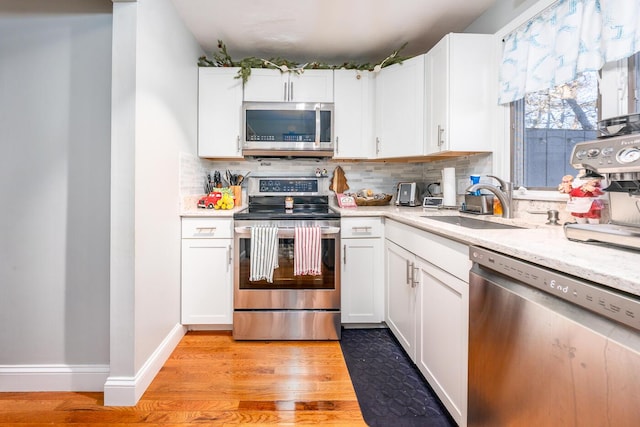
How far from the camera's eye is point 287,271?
2.23 m

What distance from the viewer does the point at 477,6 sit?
2111 millimetres

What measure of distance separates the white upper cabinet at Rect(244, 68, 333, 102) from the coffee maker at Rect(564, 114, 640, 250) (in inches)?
78.8

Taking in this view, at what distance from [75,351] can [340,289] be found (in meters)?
1.59

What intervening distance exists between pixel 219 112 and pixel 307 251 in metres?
1.41

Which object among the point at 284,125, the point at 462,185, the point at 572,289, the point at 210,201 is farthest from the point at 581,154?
the point at 210,201

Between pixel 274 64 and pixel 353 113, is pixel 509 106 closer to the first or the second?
pixel 353 113

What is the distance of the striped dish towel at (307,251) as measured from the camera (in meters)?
2.17

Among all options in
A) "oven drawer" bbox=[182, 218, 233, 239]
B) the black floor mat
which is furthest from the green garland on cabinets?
the black floor mat

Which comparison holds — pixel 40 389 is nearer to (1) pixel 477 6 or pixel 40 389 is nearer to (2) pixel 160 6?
(2) pixel 160 6

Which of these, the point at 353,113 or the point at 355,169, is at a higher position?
the point at 353,113

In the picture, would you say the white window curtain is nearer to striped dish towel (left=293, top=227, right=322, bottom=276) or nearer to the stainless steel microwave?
the stainless steel microwave

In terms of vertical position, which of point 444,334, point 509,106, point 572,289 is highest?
point 509,106

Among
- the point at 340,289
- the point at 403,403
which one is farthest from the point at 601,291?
the point at 340,289

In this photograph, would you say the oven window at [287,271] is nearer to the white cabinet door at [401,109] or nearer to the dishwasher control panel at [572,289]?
the white cabinet door at [401,109]
